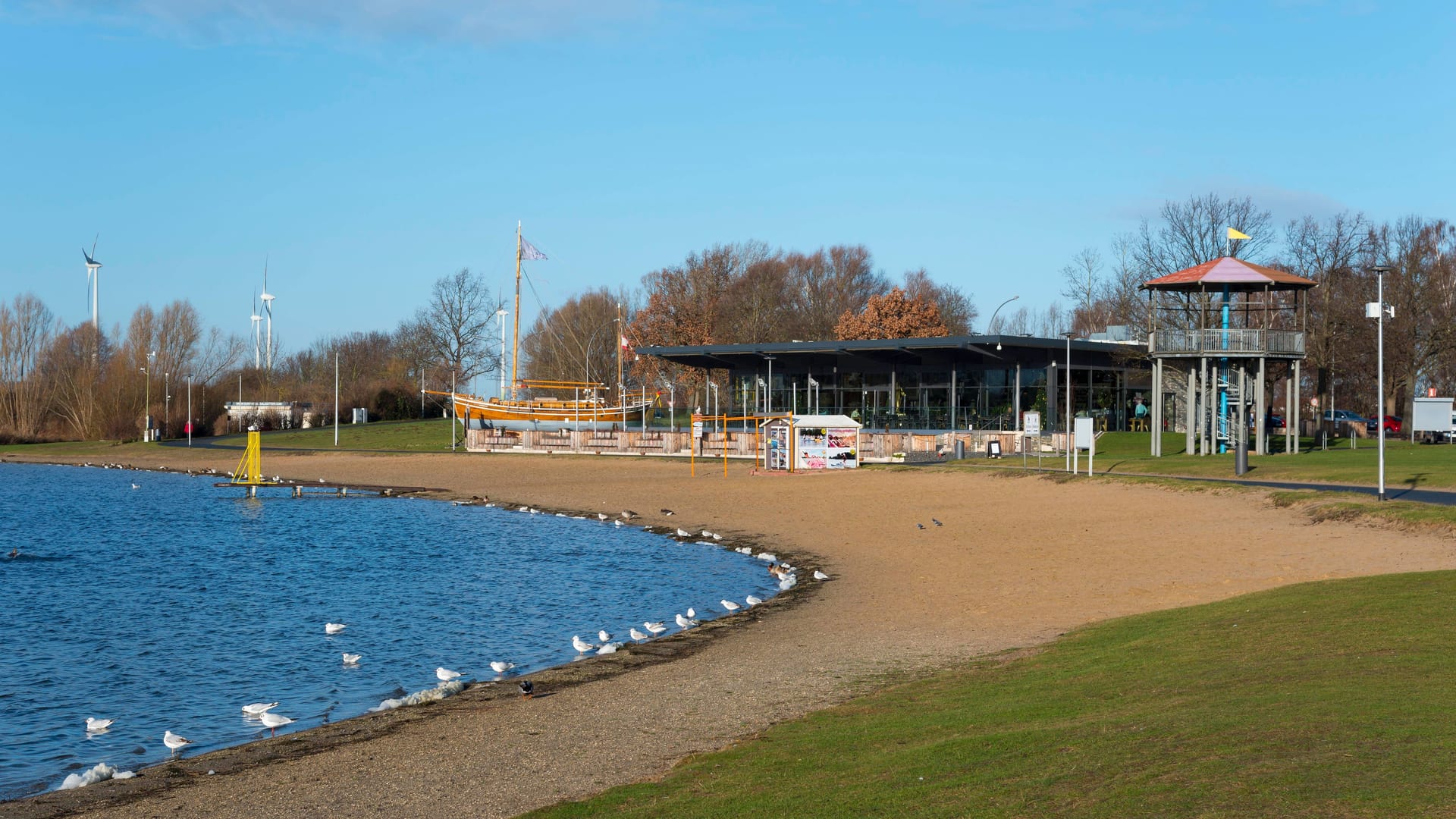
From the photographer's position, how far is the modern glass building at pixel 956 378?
65.1 m

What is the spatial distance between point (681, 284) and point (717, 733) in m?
93.9

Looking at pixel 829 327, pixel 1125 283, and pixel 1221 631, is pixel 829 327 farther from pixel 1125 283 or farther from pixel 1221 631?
pixel 1221 631

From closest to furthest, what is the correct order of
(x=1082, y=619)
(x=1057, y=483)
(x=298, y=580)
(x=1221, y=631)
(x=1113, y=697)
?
(x=1113, y=697), (x=1221, y=631), (x=1082, y=619), (x=298, y=580), (x=1057, y=483)

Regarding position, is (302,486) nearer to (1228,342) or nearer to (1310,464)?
(1228,342)

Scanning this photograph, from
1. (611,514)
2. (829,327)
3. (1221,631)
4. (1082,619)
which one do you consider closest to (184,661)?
(1082,619)

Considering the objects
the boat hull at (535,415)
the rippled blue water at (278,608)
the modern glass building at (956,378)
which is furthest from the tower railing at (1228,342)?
the boat hull at (535,415)

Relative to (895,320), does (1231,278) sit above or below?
below

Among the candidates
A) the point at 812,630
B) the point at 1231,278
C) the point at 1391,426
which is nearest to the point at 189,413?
the point at 1231,278

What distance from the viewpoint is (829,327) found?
363 feet

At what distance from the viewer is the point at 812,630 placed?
19.0 m

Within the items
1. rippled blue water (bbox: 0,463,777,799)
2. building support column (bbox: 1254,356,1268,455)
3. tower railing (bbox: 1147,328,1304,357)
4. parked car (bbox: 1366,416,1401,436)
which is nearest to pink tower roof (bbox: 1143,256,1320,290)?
tower railing (bbox: 1147,328,1304,357)

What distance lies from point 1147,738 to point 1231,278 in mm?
43940

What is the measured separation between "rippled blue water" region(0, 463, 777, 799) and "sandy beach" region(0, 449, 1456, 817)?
6.01ft

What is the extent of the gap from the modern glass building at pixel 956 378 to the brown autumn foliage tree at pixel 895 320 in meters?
18.2
